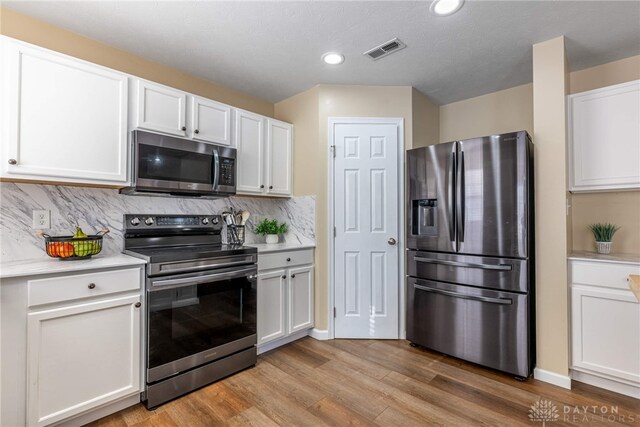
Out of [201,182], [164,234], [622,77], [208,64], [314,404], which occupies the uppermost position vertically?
[208,64]

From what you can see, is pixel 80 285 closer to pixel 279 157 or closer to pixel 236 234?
pixel 236 234

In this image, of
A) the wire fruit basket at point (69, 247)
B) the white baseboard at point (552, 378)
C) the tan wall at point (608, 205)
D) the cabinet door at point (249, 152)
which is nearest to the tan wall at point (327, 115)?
the cabinet door at point (249, 152)

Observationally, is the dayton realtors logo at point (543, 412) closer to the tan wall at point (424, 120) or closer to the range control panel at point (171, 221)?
the tan wall at point (424, 120)

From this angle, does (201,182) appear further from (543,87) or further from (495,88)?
(495,88)

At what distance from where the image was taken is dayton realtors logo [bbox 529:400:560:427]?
180 centimetres

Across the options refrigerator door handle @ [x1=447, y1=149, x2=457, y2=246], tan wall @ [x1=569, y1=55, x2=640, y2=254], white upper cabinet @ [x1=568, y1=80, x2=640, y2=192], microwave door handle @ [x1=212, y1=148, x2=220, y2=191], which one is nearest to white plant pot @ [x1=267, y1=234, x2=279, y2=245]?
microwave door handle @ [x1=212, y1=148, x2=220, y2=191]

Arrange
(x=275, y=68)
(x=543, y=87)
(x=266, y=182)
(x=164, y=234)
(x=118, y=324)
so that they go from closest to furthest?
1. (x=118, y=324)
2. (x=543, y=87)
3. (x=164, y=234)
4. (x=275, y=68)
5. (x=266, y=182)

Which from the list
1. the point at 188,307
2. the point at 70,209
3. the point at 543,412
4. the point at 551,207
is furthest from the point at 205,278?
the point at 551,207

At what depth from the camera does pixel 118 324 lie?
1816mm

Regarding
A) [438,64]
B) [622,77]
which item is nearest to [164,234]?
[438,64]

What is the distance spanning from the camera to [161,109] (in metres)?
2.25

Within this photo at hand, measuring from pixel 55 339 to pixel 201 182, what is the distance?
130cm

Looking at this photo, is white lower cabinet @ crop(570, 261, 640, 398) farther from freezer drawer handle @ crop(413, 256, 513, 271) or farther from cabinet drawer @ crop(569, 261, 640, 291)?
freezer drawer handle @ crop(413, 256, 513, 271)

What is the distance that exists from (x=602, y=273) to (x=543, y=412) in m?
1.02
